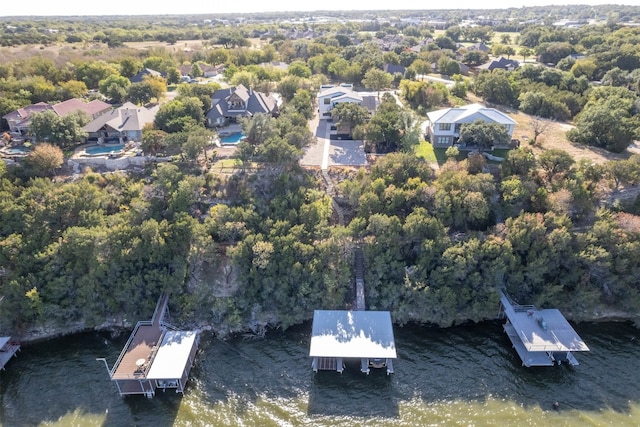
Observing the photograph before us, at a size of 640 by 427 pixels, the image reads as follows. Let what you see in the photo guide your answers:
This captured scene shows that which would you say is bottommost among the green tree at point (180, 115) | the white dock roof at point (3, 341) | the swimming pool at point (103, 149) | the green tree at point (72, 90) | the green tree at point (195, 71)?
the white dock roof at point (3, 341)

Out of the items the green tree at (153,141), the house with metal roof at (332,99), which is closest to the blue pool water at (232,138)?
the green tree at (153,141)

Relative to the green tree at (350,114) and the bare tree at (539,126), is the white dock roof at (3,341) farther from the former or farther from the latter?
the bare tree at (539,126)

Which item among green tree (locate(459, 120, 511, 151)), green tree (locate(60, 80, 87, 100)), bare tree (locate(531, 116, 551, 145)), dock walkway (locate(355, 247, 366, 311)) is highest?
green tree (locate(60, 80, 87, 100))

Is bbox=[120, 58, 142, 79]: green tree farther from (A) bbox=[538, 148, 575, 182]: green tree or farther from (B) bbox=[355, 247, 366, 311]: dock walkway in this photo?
(A) bbox=[538, 148, 575, 182]: green tree

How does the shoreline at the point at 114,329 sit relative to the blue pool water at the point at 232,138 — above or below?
below

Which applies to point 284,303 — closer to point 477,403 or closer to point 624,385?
point 477,403

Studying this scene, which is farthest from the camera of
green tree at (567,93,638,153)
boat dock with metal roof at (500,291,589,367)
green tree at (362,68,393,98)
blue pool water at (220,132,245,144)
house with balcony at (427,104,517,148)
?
green tree at (362,68,393,98)

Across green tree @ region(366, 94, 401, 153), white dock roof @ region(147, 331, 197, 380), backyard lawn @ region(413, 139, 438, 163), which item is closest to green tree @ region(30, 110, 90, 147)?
white dock roof @ region(147, 331, 197, 380)

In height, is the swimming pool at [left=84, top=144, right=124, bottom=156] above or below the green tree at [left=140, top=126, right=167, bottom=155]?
below
